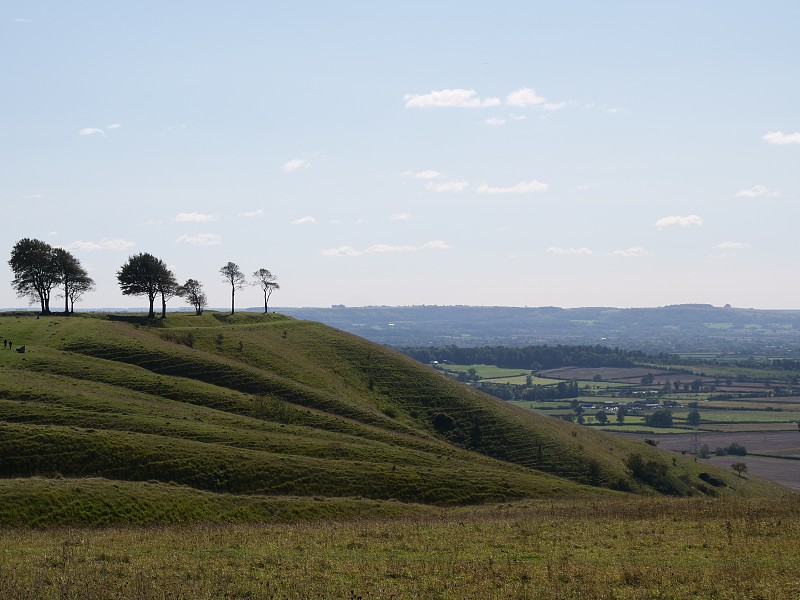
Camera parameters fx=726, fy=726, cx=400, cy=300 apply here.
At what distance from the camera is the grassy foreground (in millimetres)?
22172

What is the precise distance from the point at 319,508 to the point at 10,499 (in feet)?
60.8

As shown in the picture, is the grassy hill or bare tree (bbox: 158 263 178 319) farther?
bare tree (bbox: 158 263 178 319)

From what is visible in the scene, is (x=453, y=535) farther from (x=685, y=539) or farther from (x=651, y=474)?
(x=651, y=474)

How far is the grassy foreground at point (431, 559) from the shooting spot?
873 inches

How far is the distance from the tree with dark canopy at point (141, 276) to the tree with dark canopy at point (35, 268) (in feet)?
35.4

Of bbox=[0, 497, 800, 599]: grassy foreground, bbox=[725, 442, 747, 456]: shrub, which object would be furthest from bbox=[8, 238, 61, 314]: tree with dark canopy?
bbox=[725, 442, 747, 456]: shrub

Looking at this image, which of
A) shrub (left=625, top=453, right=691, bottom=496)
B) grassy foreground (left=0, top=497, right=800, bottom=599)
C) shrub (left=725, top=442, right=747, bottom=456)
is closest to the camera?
grassy foreground (left=0, top=497, right=800, bottom=599)

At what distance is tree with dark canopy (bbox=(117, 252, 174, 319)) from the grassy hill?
5.50 metres

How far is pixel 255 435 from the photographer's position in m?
67.6

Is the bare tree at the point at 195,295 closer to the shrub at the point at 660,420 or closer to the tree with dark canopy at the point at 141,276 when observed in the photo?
the tree with dark canopy at the point at 141,276

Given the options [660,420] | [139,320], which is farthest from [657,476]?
[660,420]

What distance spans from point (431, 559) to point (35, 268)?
11261cm

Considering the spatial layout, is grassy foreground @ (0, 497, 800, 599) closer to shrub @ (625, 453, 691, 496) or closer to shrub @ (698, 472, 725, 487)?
shrub @ (625, 453, 691, 496)

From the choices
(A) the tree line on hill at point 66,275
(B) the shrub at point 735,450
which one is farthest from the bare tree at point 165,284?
(B) the shrub at point 735,450
